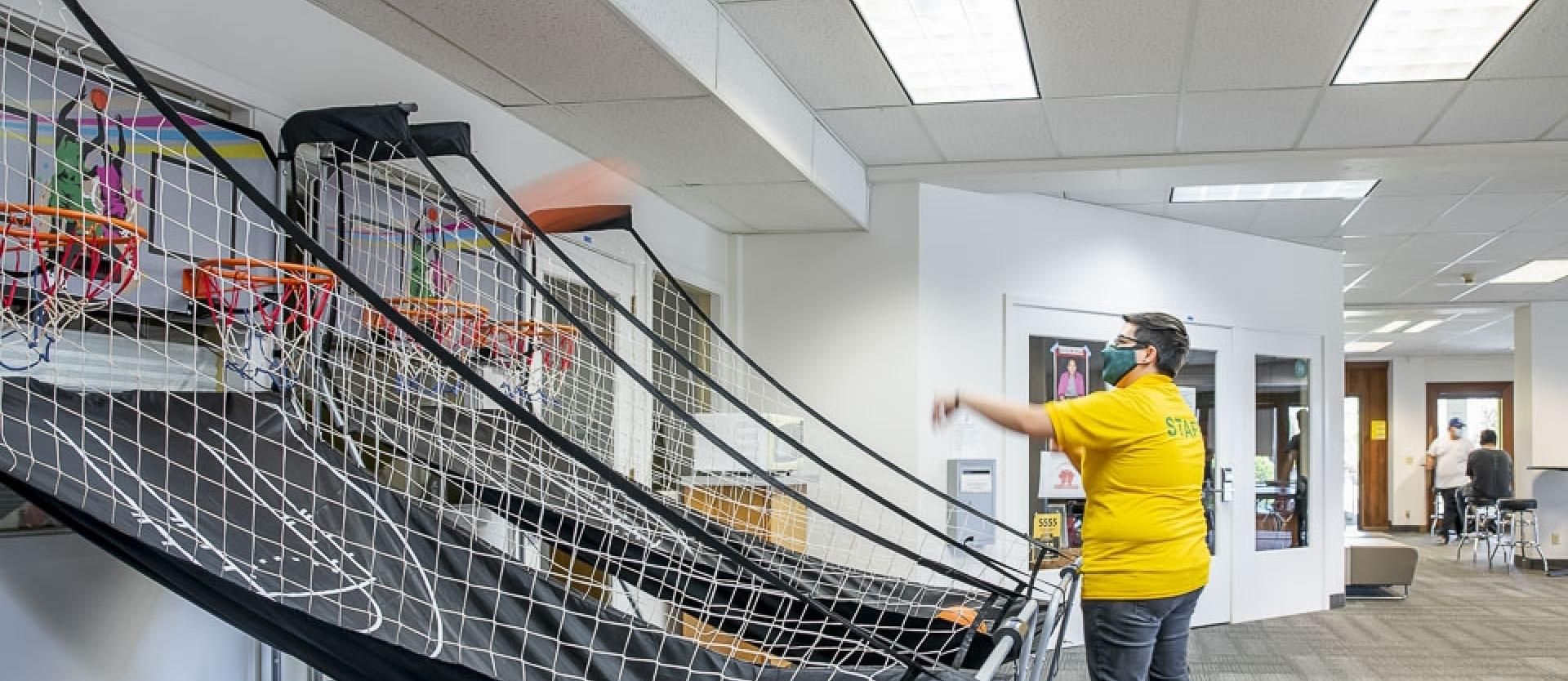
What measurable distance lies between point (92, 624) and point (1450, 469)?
15.0 metres

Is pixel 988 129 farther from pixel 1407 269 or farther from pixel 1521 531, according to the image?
pixel 1521 531

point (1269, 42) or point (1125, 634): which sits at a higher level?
point (1269, 42)

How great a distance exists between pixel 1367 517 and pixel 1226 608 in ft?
34.4

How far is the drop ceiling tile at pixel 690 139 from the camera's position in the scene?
3.76 metres

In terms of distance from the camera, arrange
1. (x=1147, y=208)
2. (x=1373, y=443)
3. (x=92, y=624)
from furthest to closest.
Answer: (x=1373, y=443)
(x=1147, y=208)
(x=92, y=624)

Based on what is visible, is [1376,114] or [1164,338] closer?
[1164,338]

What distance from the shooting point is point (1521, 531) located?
414 inches

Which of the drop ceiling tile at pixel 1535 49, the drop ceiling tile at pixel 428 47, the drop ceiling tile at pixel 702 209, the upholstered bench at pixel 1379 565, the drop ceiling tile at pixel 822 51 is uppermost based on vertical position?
the drop ceiling tile at pixel 1535 49

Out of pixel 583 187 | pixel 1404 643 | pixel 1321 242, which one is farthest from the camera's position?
pixel 1321 242

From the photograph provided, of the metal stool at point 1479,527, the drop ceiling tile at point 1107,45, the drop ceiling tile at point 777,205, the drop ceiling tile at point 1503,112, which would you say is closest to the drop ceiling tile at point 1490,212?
the drop ceiling tile at point 1503,112

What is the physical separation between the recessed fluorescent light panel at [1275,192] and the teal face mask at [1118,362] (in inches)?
128

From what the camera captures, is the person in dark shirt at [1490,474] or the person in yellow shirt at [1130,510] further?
A: the person in dark shirt at [1490,474]

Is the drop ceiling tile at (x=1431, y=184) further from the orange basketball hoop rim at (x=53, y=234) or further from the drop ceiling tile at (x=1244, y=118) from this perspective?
the orange basketball hoop rim at (x=53, y=234)

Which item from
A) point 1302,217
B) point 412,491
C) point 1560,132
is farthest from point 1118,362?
point 1302,217
